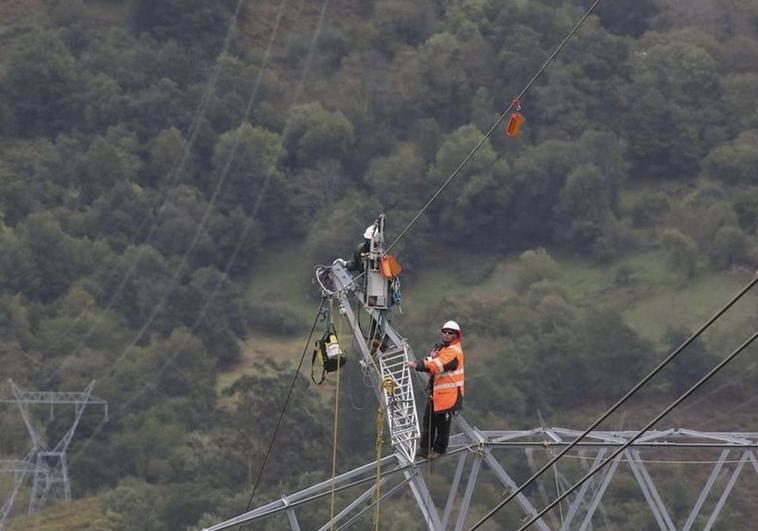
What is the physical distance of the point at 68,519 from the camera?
356ft

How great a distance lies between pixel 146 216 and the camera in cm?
16462

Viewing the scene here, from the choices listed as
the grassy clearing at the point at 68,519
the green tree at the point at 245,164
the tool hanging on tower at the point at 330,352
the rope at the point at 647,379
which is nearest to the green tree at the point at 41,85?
the green tree at the point at 245,164

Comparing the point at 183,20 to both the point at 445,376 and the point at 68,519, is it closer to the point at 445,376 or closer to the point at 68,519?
the point at 68,519

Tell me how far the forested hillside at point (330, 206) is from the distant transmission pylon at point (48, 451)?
1.12 m

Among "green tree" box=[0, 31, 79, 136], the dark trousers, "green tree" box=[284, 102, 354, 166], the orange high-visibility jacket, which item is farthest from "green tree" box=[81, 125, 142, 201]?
the orange high-visibility jacket

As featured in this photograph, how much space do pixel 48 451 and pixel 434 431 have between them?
8112 centimetres

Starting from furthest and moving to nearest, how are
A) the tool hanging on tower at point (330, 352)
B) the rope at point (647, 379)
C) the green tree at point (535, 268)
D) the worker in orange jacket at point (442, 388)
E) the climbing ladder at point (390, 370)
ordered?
the green tree at point (535, 268)
the tool hanging on tower at point (330, 352)
the climbing ladder at point (390, 370)
the worker in orange jacket at point (442, 388)
the rope at point (647, 379)

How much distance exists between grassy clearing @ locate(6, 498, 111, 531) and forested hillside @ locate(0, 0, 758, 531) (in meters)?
0.55

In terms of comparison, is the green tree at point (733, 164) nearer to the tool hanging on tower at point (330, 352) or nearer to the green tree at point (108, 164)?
the green tree at point (108, 164)

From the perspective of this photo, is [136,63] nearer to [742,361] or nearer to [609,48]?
[609,48]

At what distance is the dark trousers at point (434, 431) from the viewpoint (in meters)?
43.0

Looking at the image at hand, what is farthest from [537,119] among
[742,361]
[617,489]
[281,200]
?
[617,489]

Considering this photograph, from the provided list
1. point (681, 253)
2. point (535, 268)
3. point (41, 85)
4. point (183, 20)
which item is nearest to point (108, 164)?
point (41, 85)

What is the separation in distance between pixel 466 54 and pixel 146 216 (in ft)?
97.4
